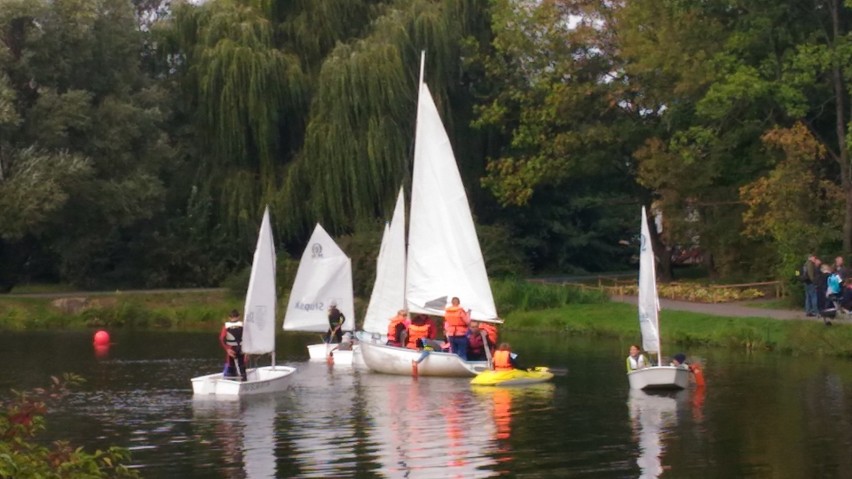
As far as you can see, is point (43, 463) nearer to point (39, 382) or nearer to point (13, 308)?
point (39, 382)

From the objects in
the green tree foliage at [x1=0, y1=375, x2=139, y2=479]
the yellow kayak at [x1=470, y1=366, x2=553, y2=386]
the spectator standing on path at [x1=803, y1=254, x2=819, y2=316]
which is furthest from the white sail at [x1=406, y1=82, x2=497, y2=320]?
the green tree foliage at [x1=0, y1=375, x2=139, y2=479]

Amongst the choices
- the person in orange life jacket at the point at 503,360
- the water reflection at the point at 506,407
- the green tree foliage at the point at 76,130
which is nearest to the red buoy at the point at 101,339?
the green tree foliage at the point at 76,130

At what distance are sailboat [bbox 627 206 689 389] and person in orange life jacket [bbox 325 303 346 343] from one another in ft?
29.9

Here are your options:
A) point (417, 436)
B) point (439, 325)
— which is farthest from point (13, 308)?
point (417, 436)

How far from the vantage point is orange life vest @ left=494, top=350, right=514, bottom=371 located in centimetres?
2617

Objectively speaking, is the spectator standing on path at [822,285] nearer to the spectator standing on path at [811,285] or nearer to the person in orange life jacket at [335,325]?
the spectator standing on path at [811,285]

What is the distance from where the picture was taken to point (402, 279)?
31688 mm

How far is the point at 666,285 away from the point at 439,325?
734 cm

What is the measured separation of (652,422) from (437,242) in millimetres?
9078

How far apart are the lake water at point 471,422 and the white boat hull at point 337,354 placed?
0.47 m

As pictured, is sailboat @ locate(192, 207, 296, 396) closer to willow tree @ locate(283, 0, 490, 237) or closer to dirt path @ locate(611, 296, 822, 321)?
dirt path @ locate(611, 296, 822, 321)

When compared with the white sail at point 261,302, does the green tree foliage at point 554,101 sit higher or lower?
higher

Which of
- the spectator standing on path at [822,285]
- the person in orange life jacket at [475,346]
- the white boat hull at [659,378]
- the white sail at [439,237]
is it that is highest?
the white sail at [439,237]

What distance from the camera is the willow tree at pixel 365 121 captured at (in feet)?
147
